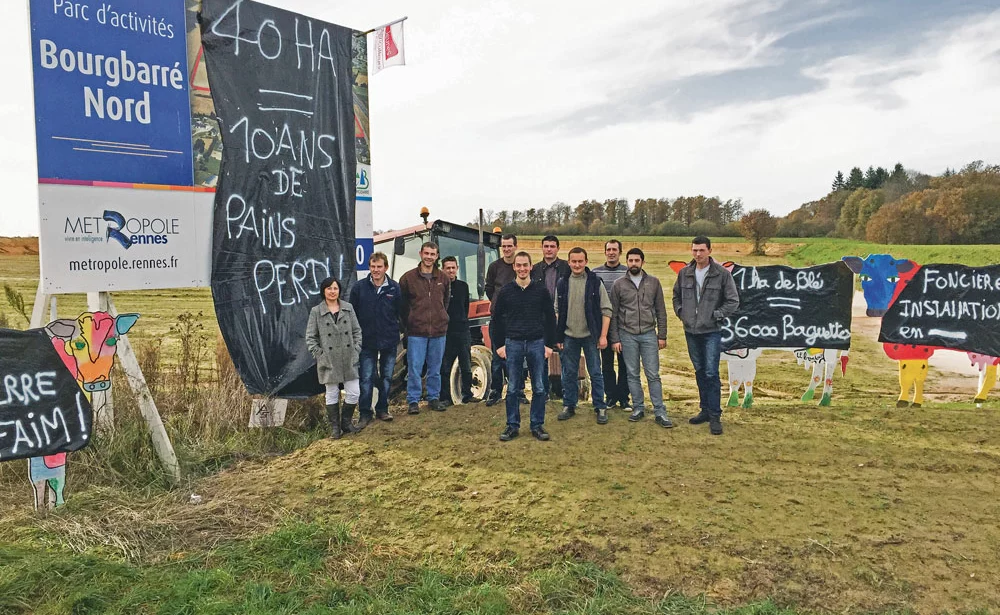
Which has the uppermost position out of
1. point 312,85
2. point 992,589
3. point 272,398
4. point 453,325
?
point 312,85

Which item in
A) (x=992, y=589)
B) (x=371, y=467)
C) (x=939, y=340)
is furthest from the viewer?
(x=939, y=340)

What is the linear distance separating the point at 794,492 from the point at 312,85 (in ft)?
18.9

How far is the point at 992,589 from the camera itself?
3230 mm

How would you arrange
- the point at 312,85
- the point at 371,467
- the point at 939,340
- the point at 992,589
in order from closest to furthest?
the point at 992,589
the point at 371,467
the point at 312,85
the point at 939,340

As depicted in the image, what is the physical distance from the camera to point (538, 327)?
217 inches

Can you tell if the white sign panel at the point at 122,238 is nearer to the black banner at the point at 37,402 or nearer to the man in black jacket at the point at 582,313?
the black banner at the point at 37,402

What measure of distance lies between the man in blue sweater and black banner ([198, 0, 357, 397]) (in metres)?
0.63

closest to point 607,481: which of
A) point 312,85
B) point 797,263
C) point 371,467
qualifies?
point 371,467

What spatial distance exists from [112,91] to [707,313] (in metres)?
5.39

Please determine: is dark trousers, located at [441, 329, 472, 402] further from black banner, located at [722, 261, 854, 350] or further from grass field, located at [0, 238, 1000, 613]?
black banner, located at [722, 261, 854, 350]

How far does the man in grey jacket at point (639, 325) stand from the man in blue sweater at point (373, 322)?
7.09 ft

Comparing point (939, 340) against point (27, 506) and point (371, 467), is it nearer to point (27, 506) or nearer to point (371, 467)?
point (371, 467)

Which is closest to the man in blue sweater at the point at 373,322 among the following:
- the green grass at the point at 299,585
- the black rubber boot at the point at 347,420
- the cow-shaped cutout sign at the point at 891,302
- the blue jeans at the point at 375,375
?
the blue jeans at the point at 375,375

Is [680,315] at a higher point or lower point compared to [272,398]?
higher
